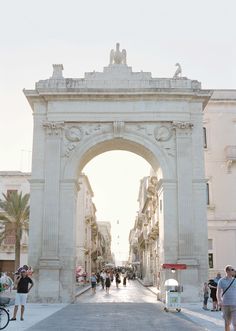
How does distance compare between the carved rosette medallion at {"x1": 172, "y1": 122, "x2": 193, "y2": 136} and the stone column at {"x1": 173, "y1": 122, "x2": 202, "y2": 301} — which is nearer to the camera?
the stone column at {"x1": 173, "y1": 122, "x2": 202, "y2": 301}

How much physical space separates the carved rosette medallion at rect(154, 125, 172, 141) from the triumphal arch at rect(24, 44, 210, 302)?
6 cm

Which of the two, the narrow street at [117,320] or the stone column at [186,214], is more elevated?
the stone column at [186,214]

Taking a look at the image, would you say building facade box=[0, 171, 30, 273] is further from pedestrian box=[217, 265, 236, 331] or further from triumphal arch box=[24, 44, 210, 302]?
pedestrian box=[217, 265, 236, 331]

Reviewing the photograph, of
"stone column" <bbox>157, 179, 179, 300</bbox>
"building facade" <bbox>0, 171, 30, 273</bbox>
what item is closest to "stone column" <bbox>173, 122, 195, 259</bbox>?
"stone column" <bbox>157, 179, 179, 300</bbox>

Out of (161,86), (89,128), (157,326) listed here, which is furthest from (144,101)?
(157,326)

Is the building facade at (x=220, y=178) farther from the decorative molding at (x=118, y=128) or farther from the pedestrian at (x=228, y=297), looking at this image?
the pedestrian at (x=228, y=297)

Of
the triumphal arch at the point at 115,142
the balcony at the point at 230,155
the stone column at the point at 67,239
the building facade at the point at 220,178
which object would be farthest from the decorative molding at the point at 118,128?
the balcony at the point at 230,155

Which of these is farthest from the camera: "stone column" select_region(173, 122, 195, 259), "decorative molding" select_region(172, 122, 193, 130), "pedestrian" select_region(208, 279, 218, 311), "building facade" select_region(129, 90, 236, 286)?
"building facade" select_region(129, 90, 236, 286)

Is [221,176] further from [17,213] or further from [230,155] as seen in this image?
[17,213]

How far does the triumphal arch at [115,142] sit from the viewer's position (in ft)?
83.5

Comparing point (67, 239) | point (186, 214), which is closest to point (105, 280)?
point (67, 239)

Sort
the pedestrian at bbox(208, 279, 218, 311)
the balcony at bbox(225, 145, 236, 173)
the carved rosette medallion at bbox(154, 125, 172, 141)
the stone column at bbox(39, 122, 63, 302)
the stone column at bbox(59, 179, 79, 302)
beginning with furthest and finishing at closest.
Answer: the balcony at bbox(225, 145, 236, 173), the carved rosette medallion at bbox(154, 125, 172, 141), the stone column at bbox(59, 179, 79, 302), the stone column at bbox(39, 122, 63, 302), the pedestrian at bbox(208, 279, 218, 311)

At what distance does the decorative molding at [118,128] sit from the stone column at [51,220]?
306 cm

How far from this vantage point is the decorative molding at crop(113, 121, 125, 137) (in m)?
26.6
